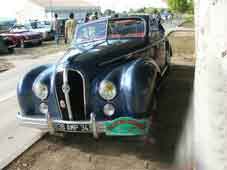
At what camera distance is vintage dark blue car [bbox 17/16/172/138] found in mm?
3975

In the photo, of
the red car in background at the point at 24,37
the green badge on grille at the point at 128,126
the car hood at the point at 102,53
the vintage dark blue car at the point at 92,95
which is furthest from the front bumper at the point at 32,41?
the green badge on grille at the point at 128,126

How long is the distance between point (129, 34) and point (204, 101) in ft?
14.3

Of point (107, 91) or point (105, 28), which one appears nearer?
point (107, 91)

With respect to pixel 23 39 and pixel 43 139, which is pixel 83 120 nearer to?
pixel 43 139

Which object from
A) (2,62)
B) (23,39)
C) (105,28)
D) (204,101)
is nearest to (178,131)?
(105,28)

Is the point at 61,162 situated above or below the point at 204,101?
below

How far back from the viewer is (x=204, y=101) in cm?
171

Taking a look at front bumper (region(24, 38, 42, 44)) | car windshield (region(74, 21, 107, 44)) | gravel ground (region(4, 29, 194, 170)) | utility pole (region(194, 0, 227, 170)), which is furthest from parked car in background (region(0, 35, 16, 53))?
utility pole (region(194, 0, 227, 170))

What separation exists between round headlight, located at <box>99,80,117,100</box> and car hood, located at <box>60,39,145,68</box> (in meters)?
0.39

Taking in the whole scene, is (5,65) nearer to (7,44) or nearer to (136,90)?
(7,44)

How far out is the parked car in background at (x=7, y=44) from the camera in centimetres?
1738

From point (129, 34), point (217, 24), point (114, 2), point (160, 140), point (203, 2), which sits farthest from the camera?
point (114, 2)

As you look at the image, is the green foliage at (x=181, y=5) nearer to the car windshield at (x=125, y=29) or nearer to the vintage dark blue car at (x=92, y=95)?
the car windshield at (x=125, y=29)

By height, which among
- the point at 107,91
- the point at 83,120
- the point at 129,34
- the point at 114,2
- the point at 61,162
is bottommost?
the point at 61,162
